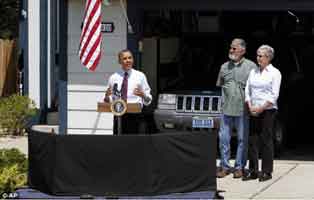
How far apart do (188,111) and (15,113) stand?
4.77 meters

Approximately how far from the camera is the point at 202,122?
45.8ft

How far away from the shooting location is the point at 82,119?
49.2 ft

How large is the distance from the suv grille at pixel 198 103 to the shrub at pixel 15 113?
4487 mm

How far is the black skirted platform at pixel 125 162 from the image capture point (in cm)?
991

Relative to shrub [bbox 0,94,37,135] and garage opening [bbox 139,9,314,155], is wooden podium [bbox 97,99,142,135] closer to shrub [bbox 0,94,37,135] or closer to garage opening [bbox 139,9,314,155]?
garage opening [bbox 139,9,314,155]

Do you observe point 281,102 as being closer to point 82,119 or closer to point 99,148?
point 82,119

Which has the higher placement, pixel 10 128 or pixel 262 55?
pixel 262 55

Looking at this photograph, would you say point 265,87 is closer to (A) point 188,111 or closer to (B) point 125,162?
(A) point 188,111

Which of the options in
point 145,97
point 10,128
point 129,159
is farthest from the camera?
point 10,128

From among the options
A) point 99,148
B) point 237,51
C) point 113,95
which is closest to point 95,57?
point 113,95

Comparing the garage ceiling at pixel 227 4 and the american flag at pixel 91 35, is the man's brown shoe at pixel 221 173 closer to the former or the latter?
the american flag at pixel 91 35

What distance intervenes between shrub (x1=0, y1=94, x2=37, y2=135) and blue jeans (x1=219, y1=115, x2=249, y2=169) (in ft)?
21.0

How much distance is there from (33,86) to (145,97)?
7.49 metres

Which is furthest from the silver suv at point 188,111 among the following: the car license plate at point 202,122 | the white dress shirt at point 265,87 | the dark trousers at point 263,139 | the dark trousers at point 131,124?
the dark trousers at point 131,124
